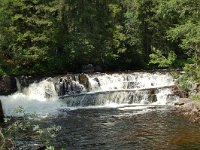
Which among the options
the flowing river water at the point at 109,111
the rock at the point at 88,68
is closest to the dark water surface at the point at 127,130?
the flowing river water at the point at 109,111

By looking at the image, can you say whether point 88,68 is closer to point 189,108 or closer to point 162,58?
point 162,58

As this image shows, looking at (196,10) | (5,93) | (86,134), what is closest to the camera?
(86,134)

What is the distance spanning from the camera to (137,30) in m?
51.5

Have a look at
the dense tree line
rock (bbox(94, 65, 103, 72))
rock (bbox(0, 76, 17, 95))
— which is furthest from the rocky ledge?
rock (bbox(94, 65, 103, 72))

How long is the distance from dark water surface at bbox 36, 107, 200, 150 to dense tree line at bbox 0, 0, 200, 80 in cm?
1056

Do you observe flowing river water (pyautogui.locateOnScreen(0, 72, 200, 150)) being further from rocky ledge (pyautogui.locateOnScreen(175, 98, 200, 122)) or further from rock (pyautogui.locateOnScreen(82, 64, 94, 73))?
rock (pyautogui.locateOnScreen(82, 64, 94, 73))

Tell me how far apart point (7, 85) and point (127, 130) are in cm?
1708

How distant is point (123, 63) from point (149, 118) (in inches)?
984

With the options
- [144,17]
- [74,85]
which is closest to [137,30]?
[144,17]

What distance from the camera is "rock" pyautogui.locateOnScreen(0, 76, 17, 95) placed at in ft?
117

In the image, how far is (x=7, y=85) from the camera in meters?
36.0

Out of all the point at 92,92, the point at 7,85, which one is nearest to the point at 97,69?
the point at 92,92

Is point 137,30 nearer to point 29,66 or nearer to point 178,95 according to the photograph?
point 29,66

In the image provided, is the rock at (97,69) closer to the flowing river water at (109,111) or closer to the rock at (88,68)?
the rock at (88,68)
